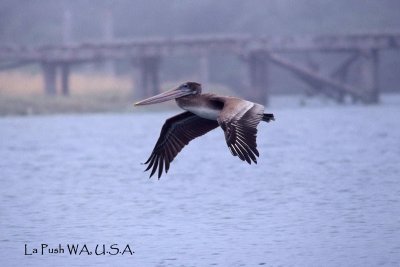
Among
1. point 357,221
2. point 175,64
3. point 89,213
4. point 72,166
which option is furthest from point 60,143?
point 175,64

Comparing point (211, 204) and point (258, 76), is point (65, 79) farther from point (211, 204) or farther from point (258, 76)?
point (211, 204)

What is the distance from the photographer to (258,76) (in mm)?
52625

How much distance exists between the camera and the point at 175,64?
230 ft

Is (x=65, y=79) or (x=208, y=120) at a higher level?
(x=65, y=79)

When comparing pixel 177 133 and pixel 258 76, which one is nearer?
pixel 177 133

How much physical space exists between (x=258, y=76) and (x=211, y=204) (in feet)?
125

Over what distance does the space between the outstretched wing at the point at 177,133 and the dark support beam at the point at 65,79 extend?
3807 cm

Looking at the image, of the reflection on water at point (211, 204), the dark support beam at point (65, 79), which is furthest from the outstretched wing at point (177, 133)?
the dark support beam at point (65, 79)

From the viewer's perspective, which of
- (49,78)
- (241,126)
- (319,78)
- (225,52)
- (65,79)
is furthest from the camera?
(319,78)

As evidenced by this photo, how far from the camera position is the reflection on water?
11.2 meters

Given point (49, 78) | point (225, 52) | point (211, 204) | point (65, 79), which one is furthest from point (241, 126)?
point (225, 52)

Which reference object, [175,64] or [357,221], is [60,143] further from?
[175,64]

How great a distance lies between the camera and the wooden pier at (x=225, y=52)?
5225 centimetres

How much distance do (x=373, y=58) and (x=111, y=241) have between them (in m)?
42.8
